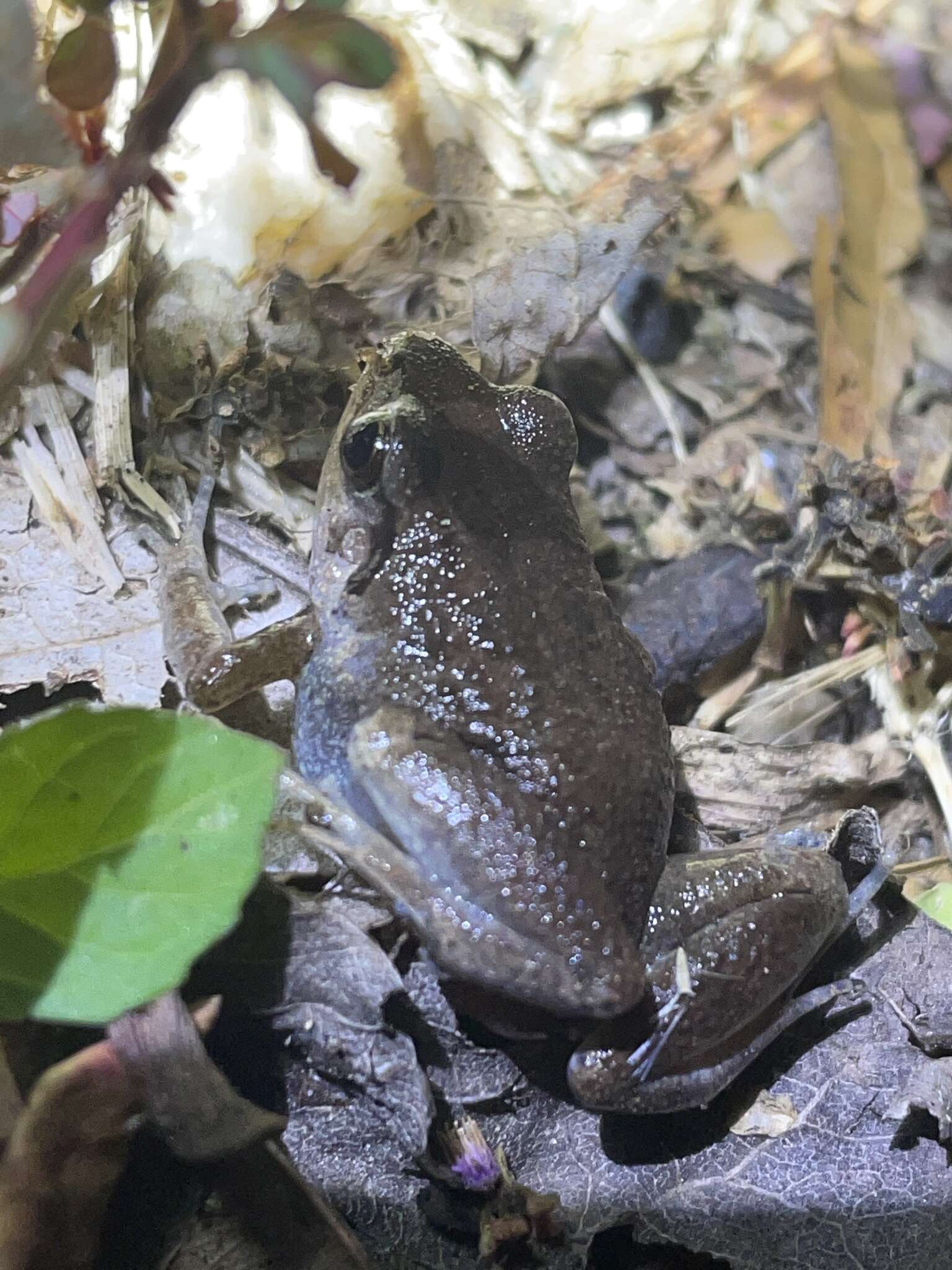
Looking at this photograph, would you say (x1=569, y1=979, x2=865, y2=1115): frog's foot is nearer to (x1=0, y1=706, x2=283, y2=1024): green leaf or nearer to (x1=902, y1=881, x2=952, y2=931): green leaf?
(x1=902, y1=881, x2=952, y2=931): green leaf

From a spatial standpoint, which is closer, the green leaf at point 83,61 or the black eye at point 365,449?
the green leaf at point 83,61

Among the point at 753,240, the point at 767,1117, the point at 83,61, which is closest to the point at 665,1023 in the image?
the point at 767,1117

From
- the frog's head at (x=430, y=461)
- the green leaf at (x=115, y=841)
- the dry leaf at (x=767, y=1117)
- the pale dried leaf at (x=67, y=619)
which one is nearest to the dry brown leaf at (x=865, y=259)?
the frog's head at (x=430, y=461)

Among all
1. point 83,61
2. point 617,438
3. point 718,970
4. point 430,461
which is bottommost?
point 718,970

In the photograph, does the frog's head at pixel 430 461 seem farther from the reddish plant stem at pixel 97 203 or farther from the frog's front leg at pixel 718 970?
the frog's front leg at pixel 718 970

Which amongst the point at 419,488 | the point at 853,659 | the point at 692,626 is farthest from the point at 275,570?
the point at 853,659

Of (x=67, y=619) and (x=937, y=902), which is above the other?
(x=67, y=619)

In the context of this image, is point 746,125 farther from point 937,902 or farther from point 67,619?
point 67,619

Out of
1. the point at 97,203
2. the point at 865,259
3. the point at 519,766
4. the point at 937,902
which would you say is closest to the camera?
the point at 97,203
